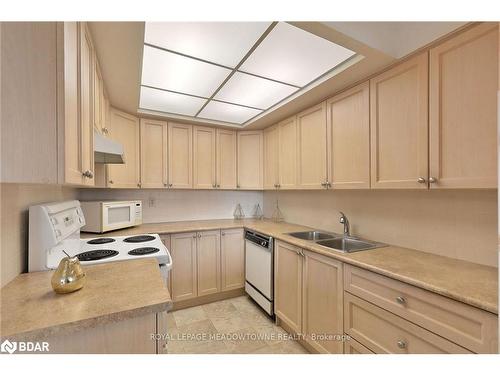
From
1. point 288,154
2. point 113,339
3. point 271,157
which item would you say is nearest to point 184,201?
point 271,157

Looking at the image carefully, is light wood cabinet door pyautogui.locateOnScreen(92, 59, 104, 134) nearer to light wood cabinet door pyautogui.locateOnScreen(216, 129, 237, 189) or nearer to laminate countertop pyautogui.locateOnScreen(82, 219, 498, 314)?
light wood cabinet door pyautogui.locateOnScreen(216, 129, 237, 189)

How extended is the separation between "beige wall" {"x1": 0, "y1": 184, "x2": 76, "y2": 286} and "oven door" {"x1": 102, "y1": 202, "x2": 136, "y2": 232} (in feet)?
3.13

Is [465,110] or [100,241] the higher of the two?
[465,110]

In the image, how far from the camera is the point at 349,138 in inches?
72.7

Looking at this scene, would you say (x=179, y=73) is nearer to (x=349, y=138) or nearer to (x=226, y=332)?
(x=349, y=138)

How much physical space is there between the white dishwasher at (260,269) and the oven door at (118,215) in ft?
4.32

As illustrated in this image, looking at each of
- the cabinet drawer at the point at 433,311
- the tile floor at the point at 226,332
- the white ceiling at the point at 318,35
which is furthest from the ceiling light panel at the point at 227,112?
the tile floor at the point at 226,332

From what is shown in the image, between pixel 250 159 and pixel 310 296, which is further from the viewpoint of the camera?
pixel 250 159

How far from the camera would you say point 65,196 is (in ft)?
6.06

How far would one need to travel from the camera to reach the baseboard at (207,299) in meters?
2.52

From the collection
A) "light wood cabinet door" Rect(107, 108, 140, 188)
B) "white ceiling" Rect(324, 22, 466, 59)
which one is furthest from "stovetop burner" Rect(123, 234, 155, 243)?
"white ceiling" Rect(324, 22, 466, 59)

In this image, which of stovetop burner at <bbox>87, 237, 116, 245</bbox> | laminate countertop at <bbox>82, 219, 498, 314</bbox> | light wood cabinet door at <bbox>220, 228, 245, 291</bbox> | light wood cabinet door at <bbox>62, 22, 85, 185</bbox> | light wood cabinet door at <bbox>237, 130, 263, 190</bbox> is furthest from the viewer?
light wood cabinet door at <bbox>237, 130, 263, 190</bbox>

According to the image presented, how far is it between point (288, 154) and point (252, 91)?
0.86 meters

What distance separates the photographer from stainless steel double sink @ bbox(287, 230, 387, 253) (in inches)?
75.3
